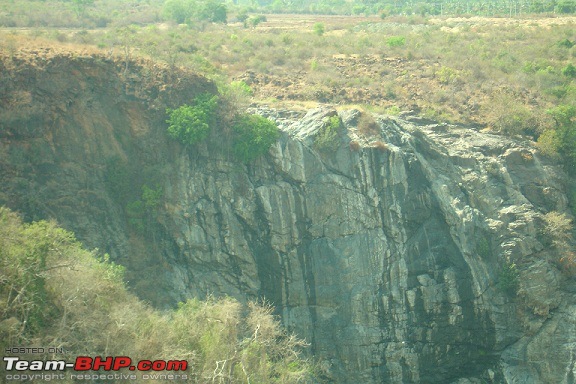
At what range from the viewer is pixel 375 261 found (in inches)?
1127

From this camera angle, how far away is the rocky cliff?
2747cm

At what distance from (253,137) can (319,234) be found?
5.44 metres

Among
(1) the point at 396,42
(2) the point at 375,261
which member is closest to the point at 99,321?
(2) the point at 375,261

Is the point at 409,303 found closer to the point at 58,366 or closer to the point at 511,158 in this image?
the point at 511,158

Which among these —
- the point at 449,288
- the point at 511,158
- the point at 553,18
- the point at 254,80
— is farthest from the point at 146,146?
the point at 553,18

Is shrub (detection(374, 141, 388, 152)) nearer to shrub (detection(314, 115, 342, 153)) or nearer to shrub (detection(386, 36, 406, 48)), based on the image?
shrub (detection(314, 115, 342, 153))

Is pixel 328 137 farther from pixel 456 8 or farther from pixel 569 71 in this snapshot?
pixel 456 8

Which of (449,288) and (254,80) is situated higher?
(254,80)

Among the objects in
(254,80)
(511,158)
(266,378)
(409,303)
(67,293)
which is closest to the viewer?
(67,293)

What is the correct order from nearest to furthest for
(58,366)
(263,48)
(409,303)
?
(58,366) → (409,303) → (263,48)

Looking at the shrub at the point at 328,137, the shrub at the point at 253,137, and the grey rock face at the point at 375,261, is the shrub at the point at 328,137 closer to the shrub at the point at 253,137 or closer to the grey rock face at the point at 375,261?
the grey rock face at the point at 375,261

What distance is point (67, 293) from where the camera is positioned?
19156 millimetres

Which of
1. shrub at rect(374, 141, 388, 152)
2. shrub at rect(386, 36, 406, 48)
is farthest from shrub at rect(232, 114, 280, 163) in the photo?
shrub at rect(386, 36, 406, 48)

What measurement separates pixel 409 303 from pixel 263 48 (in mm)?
22163
